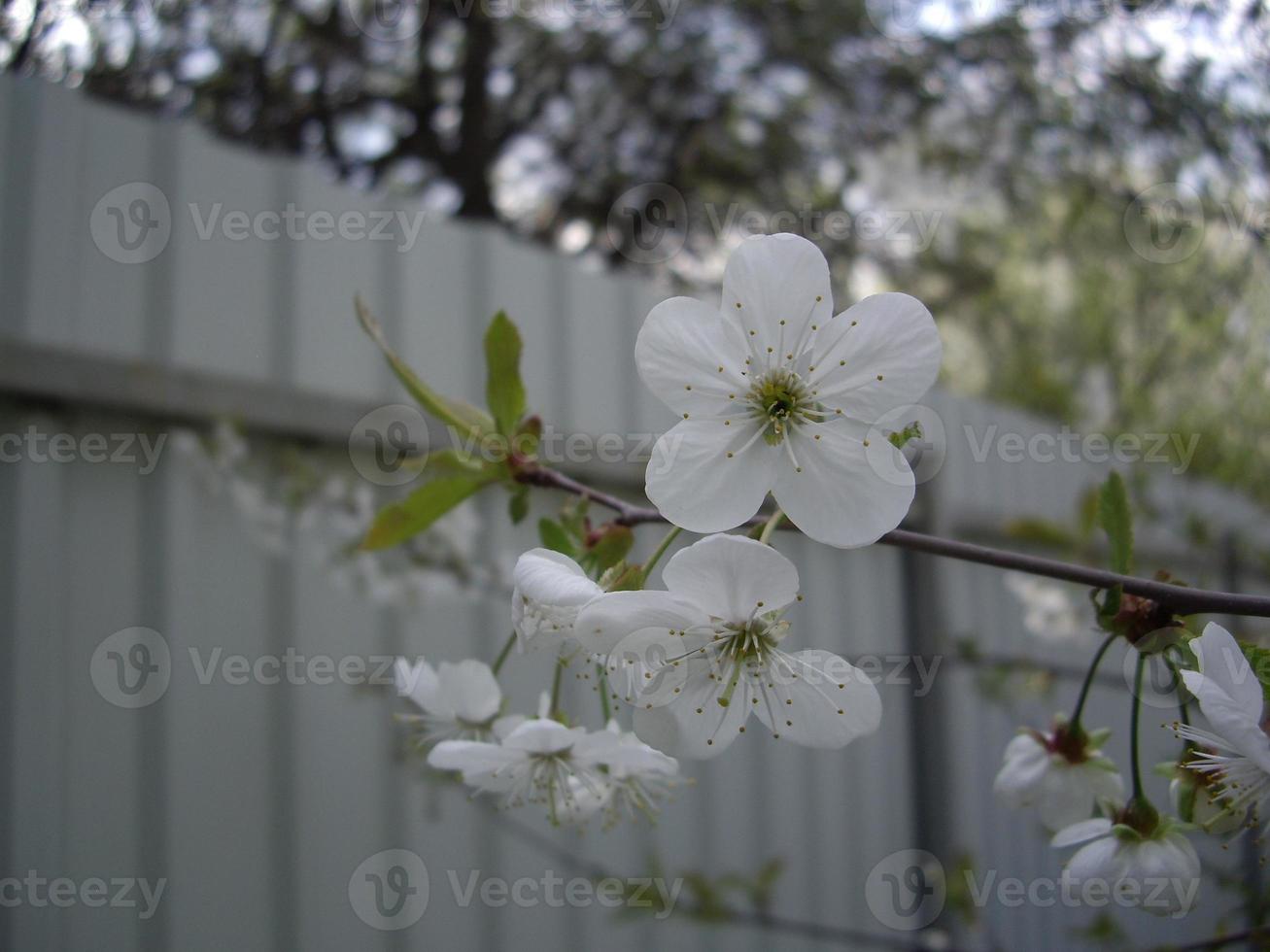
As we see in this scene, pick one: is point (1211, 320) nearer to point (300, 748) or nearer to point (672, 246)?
point (672, 246)

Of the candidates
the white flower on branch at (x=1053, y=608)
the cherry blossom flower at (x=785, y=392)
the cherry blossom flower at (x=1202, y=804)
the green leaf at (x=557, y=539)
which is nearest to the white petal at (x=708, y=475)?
the cherry blossom flower at (x=785, y=392)

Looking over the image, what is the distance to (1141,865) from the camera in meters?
0.65

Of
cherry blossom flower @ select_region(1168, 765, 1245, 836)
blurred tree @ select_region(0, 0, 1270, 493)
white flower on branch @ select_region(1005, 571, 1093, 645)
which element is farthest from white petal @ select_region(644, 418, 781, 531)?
blurred tree @ select_region(0, 0, 1270, 493)

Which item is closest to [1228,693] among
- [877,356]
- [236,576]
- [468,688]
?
[877,356]

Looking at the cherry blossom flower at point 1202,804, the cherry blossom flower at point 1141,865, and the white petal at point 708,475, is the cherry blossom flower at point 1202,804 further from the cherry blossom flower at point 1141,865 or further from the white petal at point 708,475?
the white petal at point 708,475

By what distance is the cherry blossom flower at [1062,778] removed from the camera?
75 centimetres

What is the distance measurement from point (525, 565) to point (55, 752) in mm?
1095

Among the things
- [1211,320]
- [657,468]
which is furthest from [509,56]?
[657,468]

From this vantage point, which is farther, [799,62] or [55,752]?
[799,62]

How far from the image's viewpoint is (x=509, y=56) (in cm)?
342

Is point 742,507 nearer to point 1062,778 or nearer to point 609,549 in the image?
point 609,549

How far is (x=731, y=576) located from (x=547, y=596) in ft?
0.34

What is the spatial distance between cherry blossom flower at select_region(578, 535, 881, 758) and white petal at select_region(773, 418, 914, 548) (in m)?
0.04

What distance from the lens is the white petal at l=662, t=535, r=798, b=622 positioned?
0.51 metres
